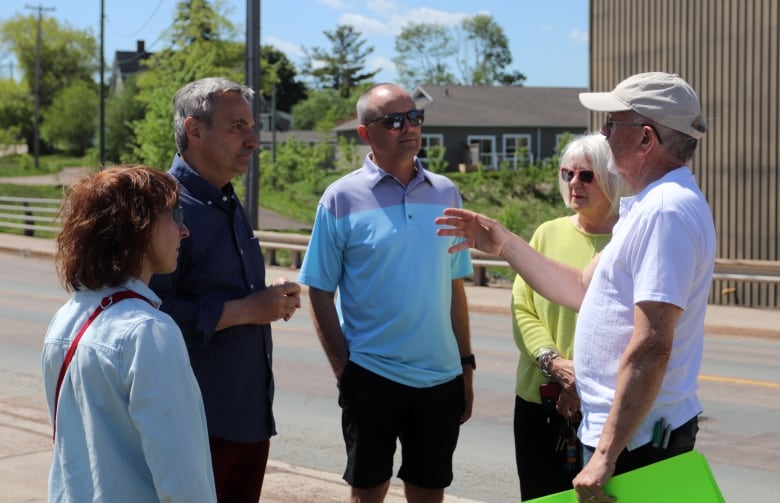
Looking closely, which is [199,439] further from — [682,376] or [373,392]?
[373,392]

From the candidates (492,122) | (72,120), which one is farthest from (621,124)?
(72,120)

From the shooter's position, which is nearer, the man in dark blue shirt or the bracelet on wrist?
the man in dark blue shirt

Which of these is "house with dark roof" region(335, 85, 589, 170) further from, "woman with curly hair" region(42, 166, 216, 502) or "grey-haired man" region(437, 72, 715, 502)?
"woman with curly hair" region(42, 166, 216, 502)

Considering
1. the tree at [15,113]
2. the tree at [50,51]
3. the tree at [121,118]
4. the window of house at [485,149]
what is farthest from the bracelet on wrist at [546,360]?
the tree at [50,51]

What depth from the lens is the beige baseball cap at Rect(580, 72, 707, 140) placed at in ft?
11.2

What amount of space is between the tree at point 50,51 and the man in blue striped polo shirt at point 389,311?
11288 cm

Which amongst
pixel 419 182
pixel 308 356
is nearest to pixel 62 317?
pixel 419 182

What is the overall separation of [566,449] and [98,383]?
233cm

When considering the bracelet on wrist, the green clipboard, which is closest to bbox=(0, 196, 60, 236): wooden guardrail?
the bracelet on wrist

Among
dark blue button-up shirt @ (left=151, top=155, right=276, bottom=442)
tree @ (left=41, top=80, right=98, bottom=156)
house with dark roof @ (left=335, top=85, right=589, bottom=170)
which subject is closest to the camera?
dark blue button-up shirt @ (left=151, top=155, right=276, bottom=442)

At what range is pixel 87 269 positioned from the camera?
290 cm

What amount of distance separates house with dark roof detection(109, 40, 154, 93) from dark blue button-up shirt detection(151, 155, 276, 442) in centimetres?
11689

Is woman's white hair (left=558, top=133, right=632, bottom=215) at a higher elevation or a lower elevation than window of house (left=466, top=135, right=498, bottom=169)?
lower

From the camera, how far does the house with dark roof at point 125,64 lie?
11912 centimetres
